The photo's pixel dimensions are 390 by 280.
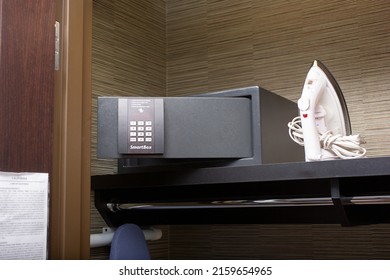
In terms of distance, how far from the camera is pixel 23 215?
71 cm

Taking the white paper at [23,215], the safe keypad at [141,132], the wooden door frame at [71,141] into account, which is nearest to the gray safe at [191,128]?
the safe keypad at [141,132]

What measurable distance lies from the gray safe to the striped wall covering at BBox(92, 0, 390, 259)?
499 mm

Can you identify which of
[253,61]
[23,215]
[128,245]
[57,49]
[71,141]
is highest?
[253,61]

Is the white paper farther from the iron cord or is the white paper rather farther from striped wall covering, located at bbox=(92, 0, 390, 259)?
striped wall covering, located at bbox=(92, 0, 390, 259)

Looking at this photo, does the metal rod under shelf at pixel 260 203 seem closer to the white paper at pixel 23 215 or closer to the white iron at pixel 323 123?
the white iron at pixel 323 123

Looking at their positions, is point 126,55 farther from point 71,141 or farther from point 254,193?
point 71,141

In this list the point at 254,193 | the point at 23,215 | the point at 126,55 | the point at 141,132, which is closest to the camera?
the point at 23,215

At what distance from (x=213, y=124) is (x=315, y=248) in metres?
0.72

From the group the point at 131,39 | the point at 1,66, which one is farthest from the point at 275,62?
the point at 1,66

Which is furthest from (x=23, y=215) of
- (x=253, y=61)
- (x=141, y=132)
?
(x=253, y=61)

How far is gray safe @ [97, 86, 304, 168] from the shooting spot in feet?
3.97

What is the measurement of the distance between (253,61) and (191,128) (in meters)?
0.76

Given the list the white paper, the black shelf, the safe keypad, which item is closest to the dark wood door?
the white paper

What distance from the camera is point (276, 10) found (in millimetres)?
1889
